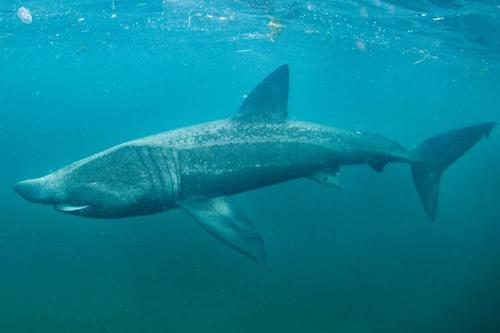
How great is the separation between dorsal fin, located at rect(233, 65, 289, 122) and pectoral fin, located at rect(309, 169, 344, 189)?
52.2 inches

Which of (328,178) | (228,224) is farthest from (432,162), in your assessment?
(228,224)

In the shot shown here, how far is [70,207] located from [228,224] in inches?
87.8

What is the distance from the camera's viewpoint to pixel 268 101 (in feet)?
22.1

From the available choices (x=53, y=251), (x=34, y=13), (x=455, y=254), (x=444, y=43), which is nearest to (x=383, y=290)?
(x=455, y=254)

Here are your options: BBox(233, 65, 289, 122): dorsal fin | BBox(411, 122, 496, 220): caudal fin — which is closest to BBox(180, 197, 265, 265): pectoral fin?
BBox(233, 65, 289, 122): dorsal fin

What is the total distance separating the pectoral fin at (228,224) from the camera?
5.14 meters

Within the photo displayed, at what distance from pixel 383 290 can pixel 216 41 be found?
29496 mm

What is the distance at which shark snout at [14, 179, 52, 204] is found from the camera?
511cm

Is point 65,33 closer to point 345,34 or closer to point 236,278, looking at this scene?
point 345,34

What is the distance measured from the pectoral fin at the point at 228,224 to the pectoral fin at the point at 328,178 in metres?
Result: 1.99

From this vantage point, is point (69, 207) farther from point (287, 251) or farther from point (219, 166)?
point (287, 251)

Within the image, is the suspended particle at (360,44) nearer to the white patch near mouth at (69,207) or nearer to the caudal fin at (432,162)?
the caudal fin at (432,162)

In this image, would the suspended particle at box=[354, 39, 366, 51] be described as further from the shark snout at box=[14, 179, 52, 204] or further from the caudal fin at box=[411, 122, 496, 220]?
the shark snout at box=[14, 179, 52, 204]

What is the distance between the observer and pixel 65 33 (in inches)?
1240
